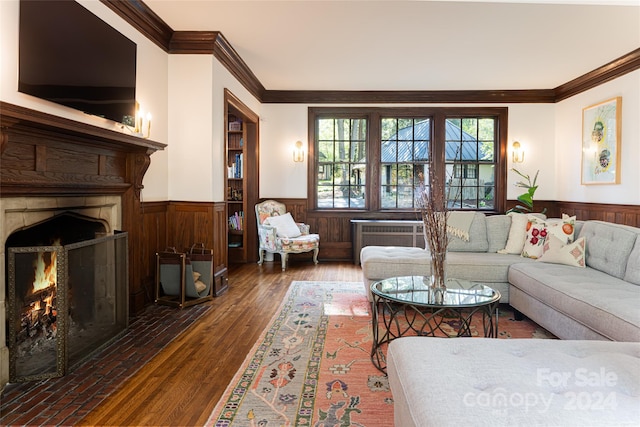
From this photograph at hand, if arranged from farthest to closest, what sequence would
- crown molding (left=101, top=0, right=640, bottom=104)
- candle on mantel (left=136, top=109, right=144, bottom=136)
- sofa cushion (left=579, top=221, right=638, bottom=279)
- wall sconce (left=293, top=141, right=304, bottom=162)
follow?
wall sconce (left=293, top=141, right=304, bottom=162) < crown molding (left=101, top=0, right=640, bottom=104) < candle on mantel (left=136, top=109, right=144, bottom=136) < sofa cushion (left=579, top=221, right=638, bottom=279)

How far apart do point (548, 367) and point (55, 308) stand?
2623mm

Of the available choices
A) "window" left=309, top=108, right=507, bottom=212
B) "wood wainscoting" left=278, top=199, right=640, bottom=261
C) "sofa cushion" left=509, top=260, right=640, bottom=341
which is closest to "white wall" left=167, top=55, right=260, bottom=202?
"wood wainscoting" left=278, top=199, right=640, bottom=261

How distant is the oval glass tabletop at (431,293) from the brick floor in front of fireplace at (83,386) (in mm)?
1612

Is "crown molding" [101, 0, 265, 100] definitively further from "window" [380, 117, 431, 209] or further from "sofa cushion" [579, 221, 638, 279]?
"sofa cushion" [579, 221, 638, 279]

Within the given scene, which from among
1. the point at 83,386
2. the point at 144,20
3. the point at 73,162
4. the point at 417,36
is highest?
the point at 417,36

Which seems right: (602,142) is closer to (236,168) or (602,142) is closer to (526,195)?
(526,195)

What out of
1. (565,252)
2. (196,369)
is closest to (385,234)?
(565,252)

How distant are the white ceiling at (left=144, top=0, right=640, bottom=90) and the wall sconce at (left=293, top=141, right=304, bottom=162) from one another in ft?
3.46

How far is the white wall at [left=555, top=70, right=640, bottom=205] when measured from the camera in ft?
15.0

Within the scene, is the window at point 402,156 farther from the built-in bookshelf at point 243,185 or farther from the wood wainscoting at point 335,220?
the built-in bookshelf at point 243,185

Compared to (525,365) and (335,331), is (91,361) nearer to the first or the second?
(335,331)

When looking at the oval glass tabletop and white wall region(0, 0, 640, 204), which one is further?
white wall region(0, 0, 640, 204)

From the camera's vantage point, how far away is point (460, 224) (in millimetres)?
4180

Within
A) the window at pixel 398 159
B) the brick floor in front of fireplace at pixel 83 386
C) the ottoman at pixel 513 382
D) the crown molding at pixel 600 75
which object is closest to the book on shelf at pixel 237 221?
the window at pixel 398 159
